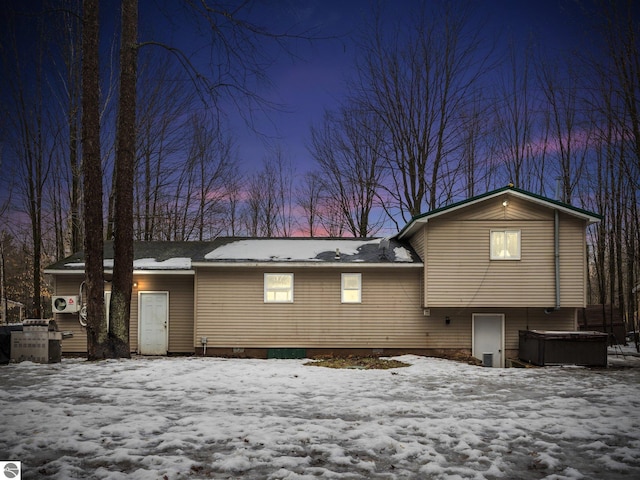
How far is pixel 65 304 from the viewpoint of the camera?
54.4ft

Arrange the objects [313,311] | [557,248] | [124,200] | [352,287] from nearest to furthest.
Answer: [124,200], [557,248], [313,311], [352,287]

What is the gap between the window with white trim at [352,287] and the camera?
16547 mm

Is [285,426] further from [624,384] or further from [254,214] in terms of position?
[254,214]

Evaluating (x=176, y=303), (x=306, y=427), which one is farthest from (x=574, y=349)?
(x=176, y=303)

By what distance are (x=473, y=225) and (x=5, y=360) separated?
44.7 ft

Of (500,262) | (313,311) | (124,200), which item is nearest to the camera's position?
(124,200)

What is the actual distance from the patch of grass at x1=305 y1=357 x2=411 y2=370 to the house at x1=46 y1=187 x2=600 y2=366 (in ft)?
4.22

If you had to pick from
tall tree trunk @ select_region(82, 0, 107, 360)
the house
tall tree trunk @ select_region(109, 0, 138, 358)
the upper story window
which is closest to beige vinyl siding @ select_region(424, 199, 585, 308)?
the house

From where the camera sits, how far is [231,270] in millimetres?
16484

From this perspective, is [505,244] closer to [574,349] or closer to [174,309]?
[574,349]

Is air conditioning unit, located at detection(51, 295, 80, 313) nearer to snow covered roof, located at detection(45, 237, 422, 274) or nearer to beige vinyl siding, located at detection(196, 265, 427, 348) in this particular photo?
snow covered roof, located at detection(45, 237, 422, 274)

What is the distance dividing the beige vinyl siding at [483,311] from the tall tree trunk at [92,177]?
1031 cm

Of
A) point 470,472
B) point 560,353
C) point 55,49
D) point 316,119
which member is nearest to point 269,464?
point 470,472

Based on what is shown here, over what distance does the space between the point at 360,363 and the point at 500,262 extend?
5719 mm
